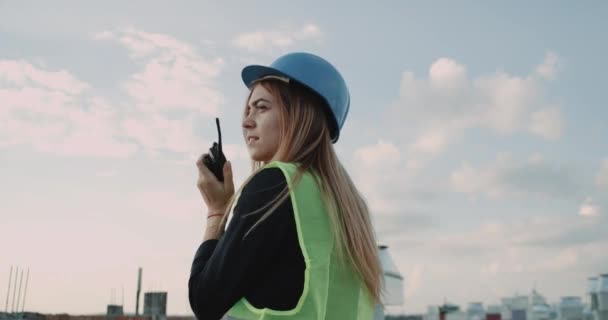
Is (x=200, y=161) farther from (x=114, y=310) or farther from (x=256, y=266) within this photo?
(x=114, y=310)

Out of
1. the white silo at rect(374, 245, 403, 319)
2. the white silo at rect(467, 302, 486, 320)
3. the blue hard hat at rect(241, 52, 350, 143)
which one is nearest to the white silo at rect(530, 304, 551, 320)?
the white silo at rect(467, 302, 486, 320)

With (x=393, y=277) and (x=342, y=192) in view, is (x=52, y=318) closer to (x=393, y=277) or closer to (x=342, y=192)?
(x=393, y=277)

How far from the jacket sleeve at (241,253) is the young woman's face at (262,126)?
20 cm

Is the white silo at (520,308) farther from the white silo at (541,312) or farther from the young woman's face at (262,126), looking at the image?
the young woman's face at (262,126)

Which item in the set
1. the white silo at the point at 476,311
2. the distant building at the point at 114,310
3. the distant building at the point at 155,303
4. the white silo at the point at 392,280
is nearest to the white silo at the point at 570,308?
the white silo at the point at 476,311

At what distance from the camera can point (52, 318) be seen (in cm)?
827

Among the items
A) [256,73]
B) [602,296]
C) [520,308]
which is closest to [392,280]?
[256,73]

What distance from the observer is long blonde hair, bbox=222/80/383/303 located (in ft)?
5.28

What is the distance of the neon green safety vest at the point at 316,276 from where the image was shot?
1.47m

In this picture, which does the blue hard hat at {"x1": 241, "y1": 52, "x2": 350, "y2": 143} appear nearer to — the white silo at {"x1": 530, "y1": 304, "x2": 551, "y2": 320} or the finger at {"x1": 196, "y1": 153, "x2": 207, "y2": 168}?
the finger at {"x1": 196, "y1": 153, "x2": 207, "y2": 168}

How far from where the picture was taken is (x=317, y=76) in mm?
1845

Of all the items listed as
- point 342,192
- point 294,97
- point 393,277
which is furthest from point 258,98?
point 393,277

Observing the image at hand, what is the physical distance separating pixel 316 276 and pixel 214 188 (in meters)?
0.45

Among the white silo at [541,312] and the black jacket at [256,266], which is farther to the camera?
the white silo at [541,312]
